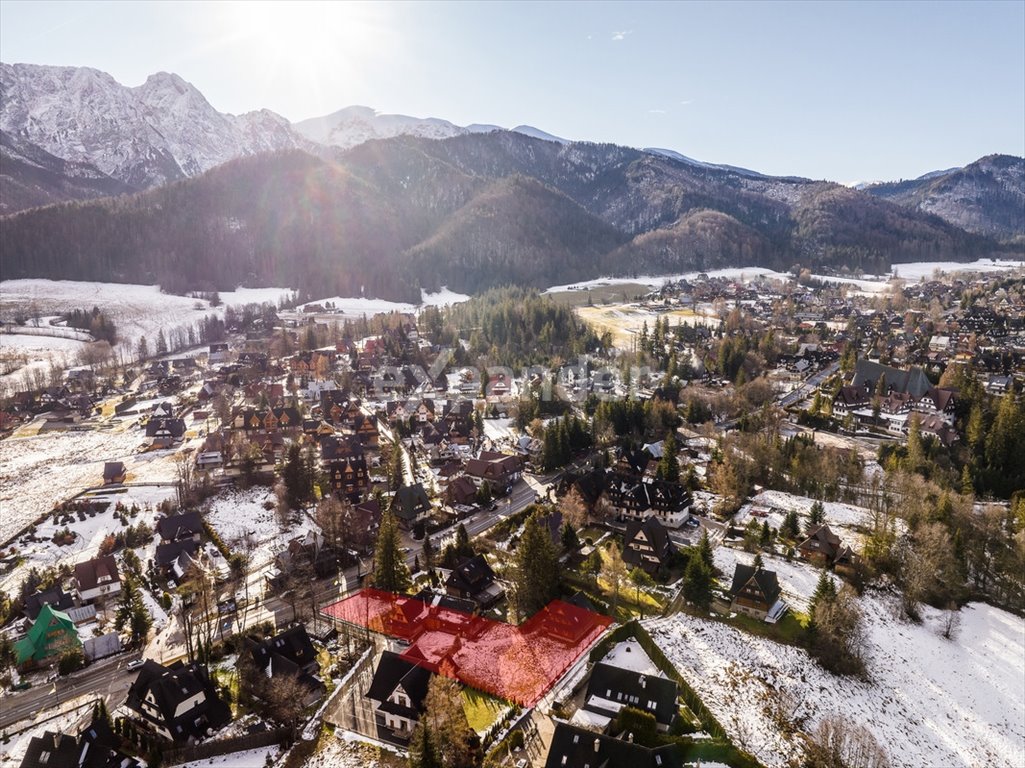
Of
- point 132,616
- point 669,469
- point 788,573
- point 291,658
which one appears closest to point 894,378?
point 669,469

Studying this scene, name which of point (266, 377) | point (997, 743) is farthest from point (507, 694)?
point (266, 377)

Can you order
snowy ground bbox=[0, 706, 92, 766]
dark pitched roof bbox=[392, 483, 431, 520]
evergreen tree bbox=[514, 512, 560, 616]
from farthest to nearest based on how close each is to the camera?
dark pitched roof bbox=[392, 483, 431, 520], evergreen tree bbox=[514, 512, 560, 616], snowy ground bbox=[0, 706, 92, 766]

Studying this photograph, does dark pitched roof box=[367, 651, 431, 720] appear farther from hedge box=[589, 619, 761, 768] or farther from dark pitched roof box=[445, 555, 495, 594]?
hedge box=[589, 619, 761, 768]

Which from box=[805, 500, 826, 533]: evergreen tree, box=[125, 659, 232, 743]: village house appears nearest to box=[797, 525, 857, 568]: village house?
box=[805, 500, 826, 533]: evergreen tree

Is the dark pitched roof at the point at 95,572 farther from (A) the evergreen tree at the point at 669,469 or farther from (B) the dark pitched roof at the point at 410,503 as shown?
(A) the evergreen tree at the point at 669,469

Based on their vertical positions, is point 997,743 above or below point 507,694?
below

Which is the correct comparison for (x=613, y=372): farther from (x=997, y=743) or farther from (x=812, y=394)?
(x=997, y=743)
